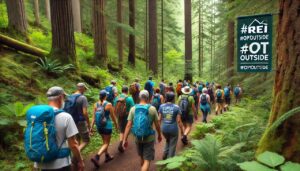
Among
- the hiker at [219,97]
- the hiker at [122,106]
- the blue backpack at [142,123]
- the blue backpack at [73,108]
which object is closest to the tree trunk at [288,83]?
the blue backpack at [142,123]

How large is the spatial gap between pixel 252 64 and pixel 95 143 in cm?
632

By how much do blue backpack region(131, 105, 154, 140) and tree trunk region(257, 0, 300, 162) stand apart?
2648mm

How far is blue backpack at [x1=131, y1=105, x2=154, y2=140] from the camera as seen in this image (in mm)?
6320

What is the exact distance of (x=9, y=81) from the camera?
10.3 meters

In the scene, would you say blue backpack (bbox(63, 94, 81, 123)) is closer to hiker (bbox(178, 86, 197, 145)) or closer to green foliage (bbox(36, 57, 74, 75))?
hiker (bbox(178, 86, 197, 145))

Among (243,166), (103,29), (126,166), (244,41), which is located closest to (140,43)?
(103,29)

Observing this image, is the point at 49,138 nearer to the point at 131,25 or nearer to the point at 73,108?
the point at 73,108

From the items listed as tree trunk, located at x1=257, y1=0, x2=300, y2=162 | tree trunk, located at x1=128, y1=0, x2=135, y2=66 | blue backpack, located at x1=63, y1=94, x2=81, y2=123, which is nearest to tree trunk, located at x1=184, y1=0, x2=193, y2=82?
tree trunk, located at x1=128, y1=0, x2=135, y2=66

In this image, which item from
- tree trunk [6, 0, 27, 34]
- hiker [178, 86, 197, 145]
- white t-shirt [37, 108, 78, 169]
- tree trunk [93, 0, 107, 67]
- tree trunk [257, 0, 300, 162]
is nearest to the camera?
tree trunk [257, 0, 300, 162]

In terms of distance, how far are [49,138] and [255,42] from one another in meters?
3.66

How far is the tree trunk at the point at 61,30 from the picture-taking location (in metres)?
13.0

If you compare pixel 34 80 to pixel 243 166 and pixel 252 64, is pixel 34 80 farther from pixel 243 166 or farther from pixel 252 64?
pixel 243 166

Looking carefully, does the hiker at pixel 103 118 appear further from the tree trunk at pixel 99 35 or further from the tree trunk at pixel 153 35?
the tree trunk at pixel 153 35

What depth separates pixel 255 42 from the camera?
5.07 m
